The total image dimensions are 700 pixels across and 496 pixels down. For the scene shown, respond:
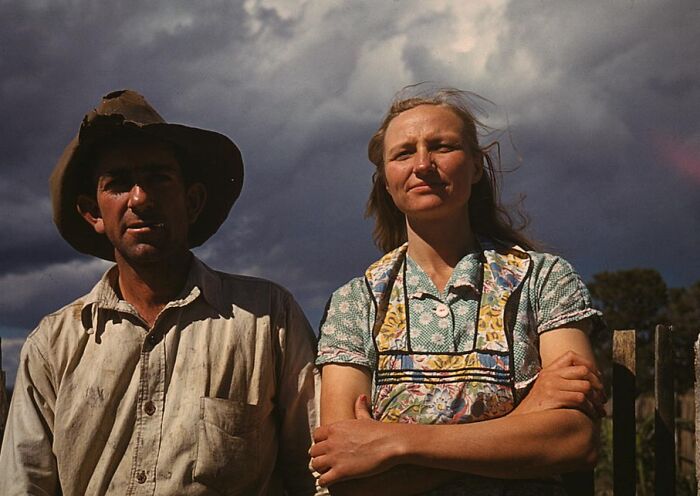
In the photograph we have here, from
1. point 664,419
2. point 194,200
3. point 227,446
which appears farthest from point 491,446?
point 194,200

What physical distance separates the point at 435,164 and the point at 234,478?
155cm

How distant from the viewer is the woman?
10.1 ft

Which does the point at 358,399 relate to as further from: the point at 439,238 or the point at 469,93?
the point at 469,93

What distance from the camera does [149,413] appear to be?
3.72m

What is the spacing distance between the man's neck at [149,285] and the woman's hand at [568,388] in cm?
164

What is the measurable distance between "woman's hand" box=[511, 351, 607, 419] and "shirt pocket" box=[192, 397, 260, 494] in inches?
47.4

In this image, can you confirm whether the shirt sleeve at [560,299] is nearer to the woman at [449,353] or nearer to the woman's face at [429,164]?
the woman at [449,353]

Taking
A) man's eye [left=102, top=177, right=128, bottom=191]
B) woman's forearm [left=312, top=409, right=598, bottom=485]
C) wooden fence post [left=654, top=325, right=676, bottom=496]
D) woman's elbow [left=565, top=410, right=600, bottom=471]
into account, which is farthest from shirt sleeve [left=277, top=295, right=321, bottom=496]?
wooden fence post [left=654, top=325, right=676, bottom=496]

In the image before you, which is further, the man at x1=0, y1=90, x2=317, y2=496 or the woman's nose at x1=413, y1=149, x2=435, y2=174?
the man at x1=0, y1=90, x2=317, y2=496

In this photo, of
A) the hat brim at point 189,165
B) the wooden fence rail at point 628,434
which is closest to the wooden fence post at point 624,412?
the wooden fence rail at point 628,434

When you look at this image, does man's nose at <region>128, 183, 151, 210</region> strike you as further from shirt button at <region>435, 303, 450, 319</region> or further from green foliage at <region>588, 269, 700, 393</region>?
green foliage at <region>588, 269, 700, 393</region>

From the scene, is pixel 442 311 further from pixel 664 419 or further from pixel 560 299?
pixel 664 419

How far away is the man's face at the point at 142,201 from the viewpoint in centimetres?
372

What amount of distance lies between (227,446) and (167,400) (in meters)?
0.32
